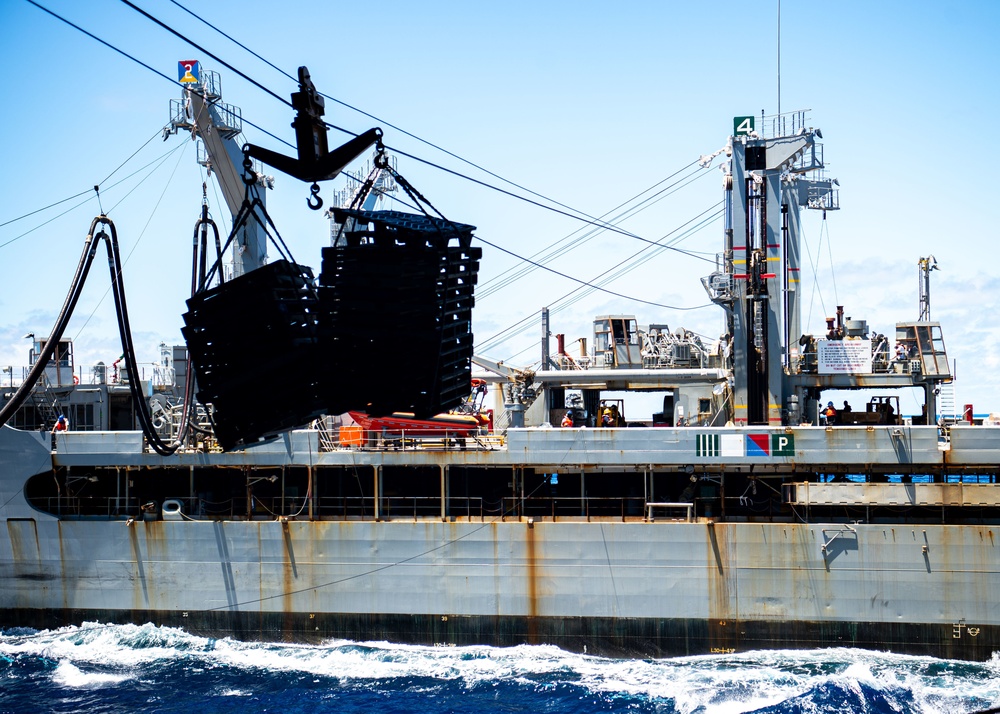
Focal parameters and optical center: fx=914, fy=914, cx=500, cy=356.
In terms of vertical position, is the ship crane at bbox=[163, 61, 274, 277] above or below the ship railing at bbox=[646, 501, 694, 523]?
above

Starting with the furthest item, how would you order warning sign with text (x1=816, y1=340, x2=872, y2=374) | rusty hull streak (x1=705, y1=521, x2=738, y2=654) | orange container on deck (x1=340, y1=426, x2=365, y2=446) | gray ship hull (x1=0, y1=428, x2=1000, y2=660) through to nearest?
1. warning sign with text (x1=816, y1=340, x2=872, y2=374)
2. orange container on deck (x1=340, y1=426, x2=365, y2=446)
3. rusty hull streak (x1=705, y1=521, x2=738, y2=654)
4. gray ship hull (x1=0, y1=428, x2=1000, y2=660)

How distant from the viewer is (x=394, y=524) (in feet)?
86.6

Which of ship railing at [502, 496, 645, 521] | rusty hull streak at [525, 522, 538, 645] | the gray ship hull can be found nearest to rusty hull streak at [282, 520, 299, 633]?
the gray ship hull

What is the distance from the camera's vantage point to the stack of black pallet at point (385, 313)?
14.6 meters

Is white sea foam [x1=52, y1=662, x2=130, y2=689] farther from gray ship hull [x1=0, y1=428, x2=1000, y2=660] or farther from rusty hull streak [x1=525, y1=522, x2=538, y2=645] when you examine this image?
rusty hull streak [x1=525, y1=522, x2=538, y2=645]

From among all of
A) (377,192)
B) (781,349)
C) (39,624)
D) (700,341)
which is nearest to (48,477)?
(39,624)

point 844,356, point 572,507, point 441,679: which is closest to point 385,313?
point 441,679

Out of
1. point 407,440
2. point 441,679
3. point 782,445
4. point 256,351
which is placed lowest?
point 441,679

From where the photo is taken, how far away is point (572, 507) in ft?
90.4

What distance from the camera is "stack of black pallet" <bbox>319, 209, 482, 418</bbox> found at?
14.6 m

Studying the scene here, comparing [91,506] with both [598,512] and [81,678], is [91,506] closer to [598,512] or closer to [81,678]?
[81,678]

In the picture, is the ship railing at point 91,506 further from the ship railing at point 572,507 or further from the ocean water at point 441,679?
the ship railing at point 572,507

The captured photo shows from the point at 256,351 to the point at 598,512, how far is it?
53.2 feet

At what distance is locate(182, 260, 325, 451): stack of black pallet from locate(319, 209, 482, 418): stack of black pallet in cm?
34
